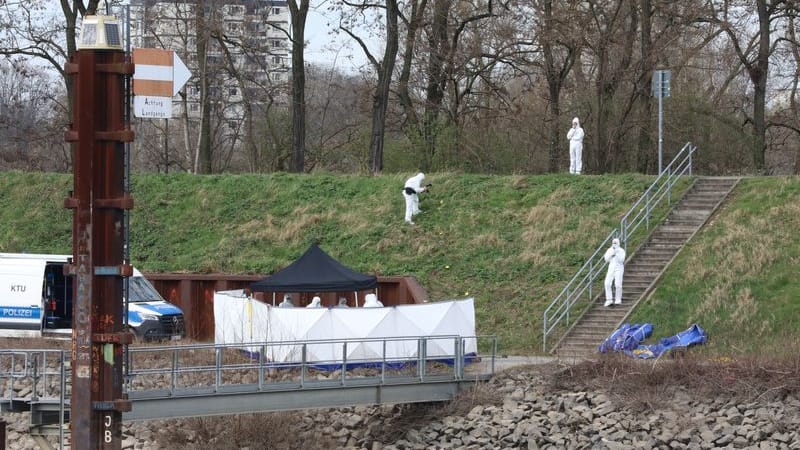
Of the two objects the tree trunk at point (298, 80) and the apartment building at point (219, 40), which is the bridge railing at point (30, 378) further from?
the apartment building at point (219, 40)

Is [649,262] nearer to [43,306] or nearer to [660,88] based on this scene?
[660,88]

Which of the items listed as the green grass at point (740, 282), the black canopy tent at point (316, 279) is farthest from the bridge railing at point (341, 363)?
the green grass at point (740, 282)

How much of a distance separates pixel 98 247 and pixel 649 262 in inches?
874

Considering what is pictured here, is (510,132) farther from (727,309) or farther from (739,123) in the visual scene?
(727,309)

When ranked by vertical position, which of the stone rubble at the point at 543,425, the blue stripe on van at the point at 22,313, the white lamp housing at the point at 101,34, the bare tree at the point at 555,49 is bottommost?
the stone rubble at the point at 543,425

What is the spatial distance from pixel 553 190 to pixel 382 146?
1077 centimetres

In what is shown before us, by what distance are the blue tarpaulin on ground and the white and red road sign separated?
16.1m

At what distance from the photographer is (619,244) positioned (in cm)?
3294

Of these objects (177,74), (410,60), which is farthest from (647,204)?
(177,74)

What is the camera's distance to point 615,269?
31.2 metres

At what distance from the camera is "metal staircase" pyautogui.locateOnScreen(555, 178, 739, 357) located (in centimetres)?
3008

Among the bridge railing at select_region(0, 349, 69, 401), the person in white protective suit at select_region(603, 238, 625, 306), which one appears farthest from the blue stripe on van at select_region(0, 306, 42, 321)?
the person in white protective suit at select_region(603, 238, 625, 306)

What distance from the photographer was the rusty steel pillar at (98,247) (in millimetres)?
12531

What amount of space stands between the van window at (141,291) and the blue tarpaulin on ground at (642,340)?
35.5ft
